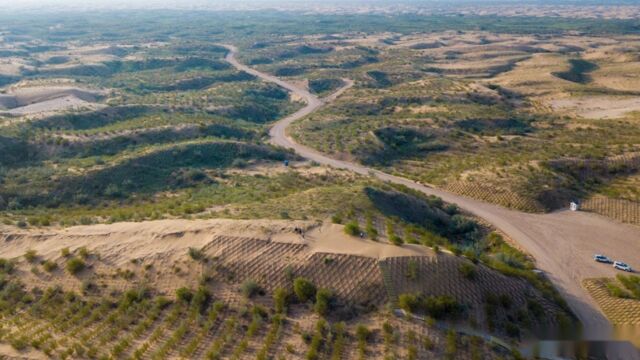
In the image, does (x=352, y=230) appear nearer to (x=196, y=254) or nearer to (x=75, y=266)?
(x=196, y=254)

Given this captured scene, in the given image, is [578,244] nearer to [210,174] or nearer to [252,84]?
[210,174]

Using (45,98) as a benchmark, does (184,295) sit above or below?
above

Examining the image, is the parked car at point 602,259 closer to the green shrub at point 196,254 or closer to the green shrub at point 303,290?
the green shrub at point 303,290

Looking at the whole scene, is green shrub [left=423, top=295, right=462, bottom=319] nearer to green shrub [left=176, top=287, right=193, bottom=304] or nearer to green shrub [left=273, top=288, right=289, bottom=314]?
green shrub [left=273, top=288, right=289, bottom=314]

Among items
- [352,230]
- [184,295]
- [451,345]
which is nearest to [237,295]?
[184,295]

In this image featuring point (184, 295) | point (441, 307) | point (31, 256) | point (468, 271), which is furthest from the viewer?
point (31, 256)

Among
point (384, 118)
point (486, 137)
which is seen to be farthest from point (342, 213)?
point (384, 118)
